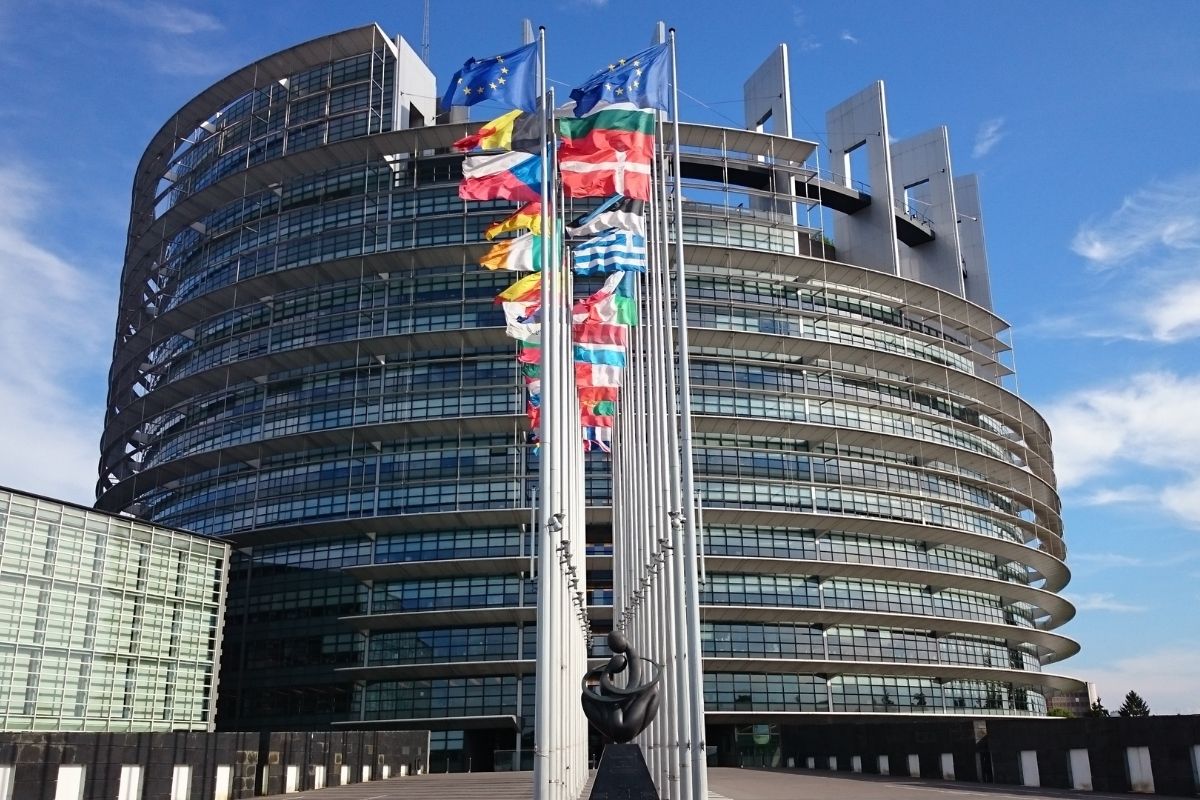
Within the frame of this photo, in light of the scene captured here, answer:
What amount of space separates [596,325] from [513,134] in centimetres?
887

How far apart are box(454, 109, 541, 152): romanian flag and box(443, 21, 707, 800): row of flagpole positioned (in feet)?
0.12

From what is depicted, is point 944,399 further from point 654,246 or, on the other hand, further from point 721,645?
point 654,246

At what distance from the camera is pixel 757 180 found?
8481 cm

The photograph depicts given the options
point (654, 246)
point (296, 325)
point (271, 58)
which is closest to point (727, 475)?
point (296, 325)

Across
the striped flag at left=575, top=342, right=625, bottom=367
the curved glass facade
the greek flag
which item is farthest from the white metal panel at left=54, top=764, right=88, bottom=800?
the curved glass facade

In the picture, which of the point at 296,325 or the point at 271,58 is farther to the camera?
the point at 271,58

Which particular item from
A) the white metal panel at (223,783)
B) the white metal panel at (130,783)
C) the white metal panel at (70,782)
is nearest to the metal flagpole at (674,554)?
the white metal panel at (223,783)

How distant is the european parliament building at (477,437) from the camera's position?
229 feet

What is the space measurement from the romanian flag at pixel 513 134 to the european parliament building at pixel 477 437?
42.1 metres

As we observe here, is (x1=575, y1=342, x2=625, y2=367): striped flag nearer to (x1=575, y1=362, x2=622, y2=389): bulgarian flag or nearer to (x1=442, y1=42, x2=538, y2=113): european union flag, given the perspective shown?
(x1=575, y1=362, x2=622, y2=389): bulgarian flag

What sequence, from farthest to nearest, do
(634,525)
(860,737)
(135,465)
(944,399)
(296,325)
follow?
1. (135,465)
2. (944,399)
3. (296,325)
4. (860,737)
5. (634,525)

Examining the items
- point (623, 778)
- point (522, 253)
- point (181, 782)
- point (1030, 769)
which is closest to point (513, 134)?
point (522, 253)

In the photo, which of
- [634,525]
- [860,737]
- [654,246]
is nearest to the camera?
[654,246]

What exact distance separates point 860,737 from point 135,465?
216 ft
